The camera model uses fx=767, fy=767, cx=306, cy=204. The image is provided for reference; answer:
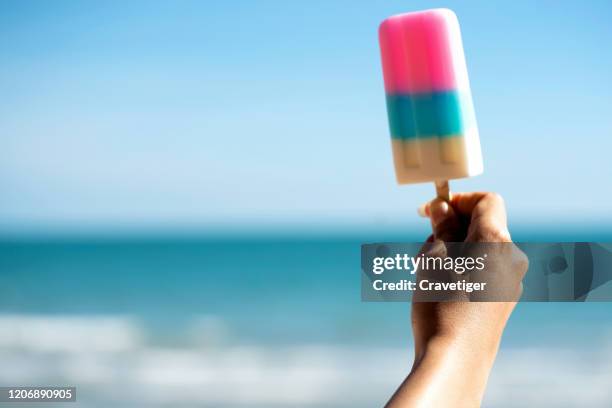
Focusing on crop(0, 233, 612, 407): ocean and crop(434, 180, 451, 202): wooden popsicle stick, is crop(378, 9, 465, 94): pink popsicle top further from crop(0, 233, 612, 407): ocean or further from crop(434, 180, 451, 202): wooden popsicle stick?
crop(0, 233, 612, 407): ocean

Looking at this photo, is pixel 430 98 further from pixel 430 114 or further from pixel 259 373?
pixel 259 373

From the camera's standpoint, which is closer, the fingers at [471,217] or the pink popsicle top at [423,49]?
the fingers at [471,217]

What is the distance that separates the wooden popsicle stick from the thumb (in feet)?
0.10

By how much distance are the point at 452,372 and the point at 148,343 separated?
6677 millimetres

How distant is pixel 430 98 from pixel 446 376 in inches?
26.4

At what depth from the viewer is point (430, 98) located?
5.55 ft

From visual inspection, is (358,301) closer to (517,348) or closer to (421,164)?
(517,348)

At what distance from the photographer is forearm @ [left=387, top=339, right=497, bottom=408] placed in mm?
1222

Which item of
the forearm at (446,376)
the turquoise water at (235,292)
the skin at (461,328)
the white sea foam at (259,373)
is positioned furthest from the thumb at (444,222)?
the turquoise water at (235,292)

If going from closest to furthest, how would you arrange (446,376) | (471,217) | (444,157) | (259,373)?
1. (446,376)
2. (471,217)
3. (444,157)
4. (259,373)

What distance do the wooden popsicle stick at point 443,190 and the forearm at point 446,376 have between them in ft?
1.16

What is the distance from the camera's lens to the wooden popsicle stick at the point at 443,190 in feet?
5.27

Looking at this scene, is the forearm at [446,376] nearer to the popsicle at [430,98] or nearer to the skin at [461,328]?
the skin at [461,328]

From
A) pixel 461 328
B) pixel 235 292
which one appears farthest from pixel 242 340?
pixel 461 328
